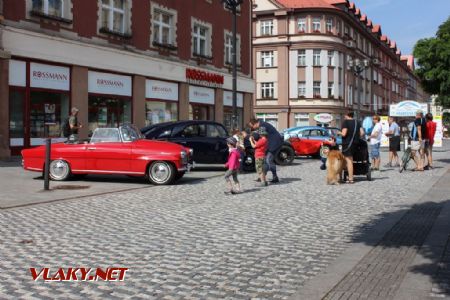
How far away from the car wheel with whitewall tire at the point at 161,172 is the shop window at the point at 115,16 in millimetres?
11753

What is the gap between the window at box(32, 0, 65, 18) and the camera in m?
19.2

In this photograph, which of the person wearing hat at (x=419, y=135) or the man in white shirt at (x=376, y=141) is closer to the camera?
the person wearing hat at (x=419, y=135)

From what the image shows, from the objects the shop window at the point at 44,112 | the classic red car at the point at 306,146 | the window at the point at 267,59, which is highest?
the window at the point at 267,59

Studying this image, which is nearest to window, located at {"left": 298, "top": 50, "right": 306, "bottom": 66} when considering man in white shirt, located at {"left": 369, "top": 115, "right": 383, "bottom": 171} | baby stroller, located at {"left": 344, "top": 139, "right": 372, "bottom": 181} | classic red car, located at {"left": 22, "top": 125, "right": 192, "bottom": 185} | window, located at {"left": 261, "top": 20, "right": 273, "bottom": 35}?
window, located at {"left": 261, "top": 20, "right": 273, "bottom": 35}

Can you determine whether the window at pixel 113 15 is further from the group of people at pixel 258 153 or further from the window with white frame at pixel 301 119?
the window with white frame at pixel 301 119

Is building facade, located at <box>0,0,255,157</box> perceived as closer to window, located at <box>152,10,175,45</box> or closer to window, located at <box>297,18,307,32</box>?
window, located at <box>152,10,175,45</box>

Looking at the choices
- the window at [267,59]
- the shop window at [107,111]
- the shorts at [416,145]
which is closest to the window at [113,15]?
the shop window at [107,111]

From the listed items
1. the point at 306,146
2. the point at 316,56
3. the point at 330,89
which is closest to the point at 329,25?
the point at 316,56

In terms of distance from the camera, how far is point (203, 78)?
28891 mm

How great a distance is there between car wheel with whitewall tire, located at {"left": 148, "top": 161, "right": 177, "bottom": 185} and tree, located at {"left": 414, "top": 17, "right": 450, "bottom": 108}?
11587mm

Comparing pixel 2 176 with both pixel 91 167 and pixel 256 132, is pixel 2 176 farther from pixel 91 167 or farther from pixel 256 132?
pixel 256 132

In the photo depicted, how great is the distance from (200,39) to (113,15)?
24.1 ft

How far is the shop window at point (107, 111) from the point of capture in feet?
71.6

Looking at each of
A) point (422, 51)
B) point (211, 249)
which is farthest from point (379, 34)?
point (211, 249)
